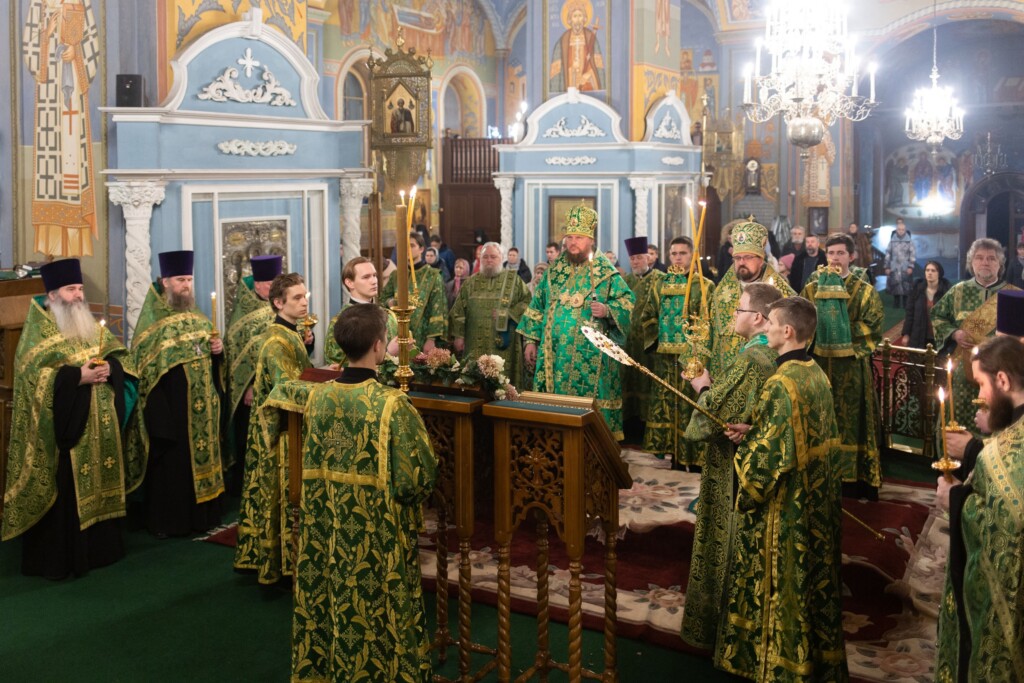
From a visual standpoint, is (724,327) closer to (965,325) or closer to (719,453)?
(965,325)

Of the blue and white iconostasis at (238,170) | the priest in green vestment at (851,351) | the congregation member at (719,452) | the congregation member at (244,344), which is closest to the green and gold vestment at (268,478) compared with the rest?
the congregation member at (244,344)

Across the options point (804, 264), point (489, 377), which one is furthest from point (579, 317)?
point (804, 264)

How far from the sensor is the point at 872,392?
278 inches

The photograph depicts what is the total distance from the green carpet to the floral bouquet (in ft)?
4.44

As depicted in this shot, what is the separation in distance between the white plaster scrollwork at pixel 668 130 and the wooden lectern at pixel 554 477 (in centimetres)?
898

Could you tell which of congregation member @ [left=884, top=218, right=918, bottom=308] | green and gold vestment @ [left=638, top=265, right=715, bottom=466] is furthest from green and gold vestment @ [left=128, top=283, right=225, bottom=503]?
congregation member @ [left=884, top=218, right=918, bottom=308]

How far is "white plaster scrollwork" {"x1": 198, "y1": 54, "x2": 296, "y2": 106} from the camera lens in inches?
297

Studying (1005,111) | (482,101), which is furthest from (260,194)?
(1005,111)

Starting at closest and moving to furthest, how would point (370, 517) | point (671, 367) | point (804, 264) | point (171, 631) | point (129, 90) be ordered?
1. point (370, 517)
2. point (171, 631)
3. point (129, 90)
4. point (671, 367)
5. point (804, 264)

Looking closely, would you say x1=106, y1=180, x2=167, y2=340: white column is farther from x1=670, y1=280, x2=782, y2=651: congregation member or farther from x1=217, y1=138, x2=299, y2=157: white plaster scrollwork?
x1=670, y1=280, x2=782, y2=651: congregation member

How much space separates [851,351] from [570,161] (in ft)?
20.2

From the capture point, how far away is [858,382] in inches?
275

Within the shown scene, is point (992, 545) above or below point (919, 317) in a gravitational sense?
below

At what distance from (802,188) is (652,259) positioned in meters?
11.8
